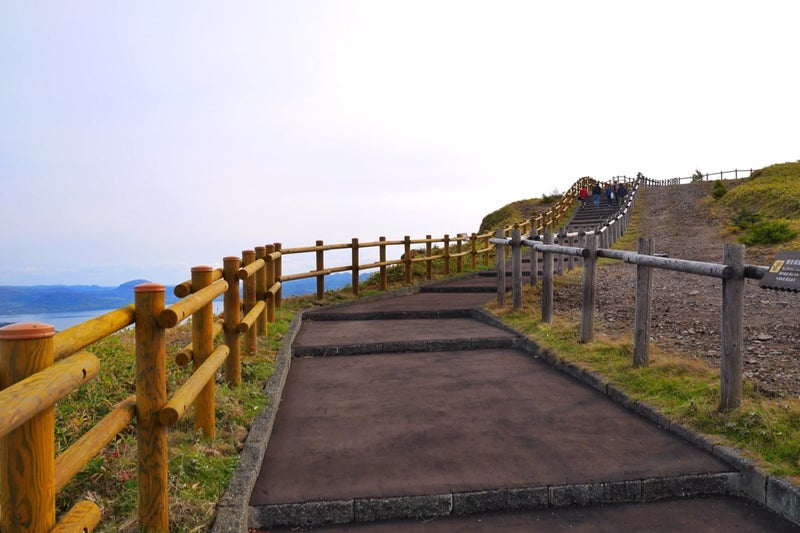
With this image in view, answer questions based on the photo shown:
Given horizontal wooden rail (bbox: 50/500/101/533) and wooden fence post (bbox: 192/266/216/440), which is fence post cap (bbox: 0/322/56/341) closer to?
horizontal wooden rail (bbox: 50/500/101/533)

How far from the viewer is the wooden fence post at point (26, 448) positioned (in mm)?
1781

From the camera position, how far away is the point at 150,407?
9.02 ft

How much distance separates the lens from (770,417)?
4.12 m

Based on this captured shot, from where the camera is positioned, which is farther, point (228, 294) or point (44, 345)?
point (228, 294)

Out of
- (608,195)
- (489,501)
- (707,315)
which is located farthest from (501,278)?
(608,195)

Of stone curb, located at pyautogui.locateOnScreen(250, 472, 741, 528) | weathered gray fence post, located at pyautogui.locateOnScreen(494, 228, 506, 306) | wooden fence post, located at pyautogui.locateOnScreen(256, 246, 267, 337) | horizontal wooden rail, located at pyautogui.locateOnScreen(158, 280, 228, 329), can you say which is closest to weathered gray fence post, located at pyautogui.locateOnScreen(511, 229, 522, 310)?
weathered gray fence post, located at pyautogui.locateOnScreen(494, 228, 506, 306)

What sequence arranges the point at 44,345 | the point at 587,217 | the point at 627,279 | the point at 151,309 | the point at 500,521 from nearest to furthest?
the point at 44,345
the point at 151,309
the point at 500,521
the point at 627,279
the point at 587,217

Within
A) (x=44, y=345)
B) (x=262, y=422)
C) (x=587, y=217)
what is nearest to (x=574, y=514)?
(x=262, y=422)

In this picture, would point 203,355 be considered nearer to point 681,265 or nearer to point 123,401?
point 123,401

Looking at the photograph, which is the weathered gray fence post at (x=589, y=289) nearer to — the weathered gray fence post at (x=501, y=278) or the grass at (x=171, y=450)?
the weathered gray fence post at (x=501, y=278)

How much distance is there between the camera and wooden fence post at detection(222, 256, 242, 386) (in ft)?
17.0

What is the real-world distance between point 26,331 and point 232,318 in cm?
343

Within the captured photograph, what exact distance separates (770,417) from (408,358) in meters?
3.89

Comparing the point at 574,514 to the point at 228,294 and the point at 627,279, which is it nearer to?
the point at 228,294
